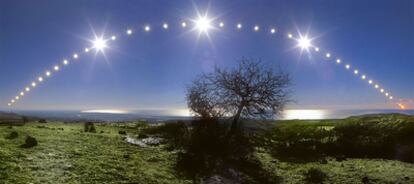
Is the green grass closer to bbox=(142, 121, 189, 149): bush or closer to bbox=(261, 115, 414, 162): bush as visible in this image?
bbox=(261, 115, 414, 162): bush

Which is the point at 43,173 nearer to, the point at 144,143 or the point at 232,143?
the point at 144,143

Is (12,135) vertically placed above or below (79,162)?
above

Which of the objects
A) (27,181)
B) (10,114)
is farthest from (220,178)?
(10,114)

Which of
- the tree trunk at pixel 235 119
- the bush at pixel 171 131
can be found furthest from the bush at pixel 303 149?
the bush at pixel 171 131

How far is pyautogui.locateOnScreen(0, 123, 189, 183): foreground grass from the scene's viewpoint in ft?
65.3

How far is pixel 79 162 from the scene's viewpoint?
23469 mm

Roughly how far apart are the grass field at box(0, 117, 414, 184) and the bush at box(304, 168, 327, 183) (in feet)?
1.45

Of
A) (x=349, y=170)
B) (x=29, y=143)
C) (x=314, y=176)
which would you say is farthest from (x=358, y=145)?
(x=29, y=143)

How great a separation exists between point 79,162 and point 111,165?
191cm

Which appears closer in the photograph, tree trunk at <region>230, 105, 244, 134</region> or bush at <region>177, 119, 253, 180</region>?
bush at <region>177, 119, 253, 180</region>

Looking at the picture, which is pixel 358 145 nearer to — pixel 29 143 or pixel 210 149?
pixel 210 149

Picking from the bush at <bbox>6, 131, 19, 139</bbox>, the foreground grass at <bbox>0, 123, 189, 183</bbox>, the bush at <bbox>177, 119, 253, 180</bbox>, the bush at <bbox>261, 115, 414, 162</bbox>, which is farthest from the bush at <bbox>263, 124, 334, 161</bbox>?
the bush at <bbox>6, 131, 19, 139</bbox>

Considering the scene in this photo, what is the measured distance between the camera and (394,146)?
1697 inches

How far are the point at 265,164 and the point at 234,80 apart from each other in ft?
56.9
